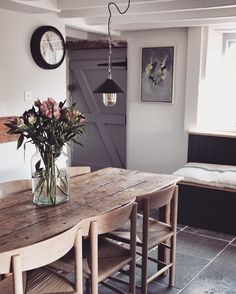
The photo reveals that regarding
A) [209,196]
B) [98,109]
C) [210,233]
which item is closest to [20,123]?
Result: [209,196]

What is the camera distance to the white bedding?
395 centimetres


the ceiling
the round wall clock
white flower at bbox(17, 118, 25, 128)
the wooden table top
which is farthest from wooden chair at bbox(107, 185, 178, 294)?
the round wall clock

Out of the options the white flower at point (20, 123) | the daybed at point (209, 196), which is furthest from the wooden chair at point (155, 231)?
the daybed at point (209, 196)

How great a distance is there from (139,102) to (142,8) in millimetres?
1641

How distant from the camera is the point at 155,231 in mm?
2799

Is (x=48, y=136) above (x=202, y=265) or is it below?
above

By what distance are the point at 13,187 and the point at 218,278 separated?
1726 mm

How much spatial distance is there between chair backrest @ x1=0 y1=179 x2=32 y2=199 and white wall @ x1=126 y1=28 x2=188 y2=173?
2.69 m

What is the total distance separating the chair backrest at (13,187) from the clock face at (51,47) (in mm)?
1696

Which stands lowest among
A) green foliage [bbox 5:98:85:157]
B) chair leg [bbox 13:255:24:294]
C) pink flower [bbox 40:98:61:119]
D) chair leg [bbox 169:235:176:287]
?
chair leg [bbox 169:235:176:287]

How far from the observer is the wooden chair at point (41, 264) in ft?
5.41

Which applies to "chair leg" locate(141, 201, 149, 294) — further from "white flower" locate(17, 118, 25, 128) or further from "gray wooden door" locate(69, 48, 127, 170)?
"gray wooden door" locate(69, 48, 127, 170)

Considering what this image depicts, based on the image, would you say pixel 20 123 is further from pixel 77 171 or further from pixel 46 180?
pixel 77 171

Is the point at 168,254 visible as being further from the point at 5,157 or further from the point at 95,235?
the point at 5,157
